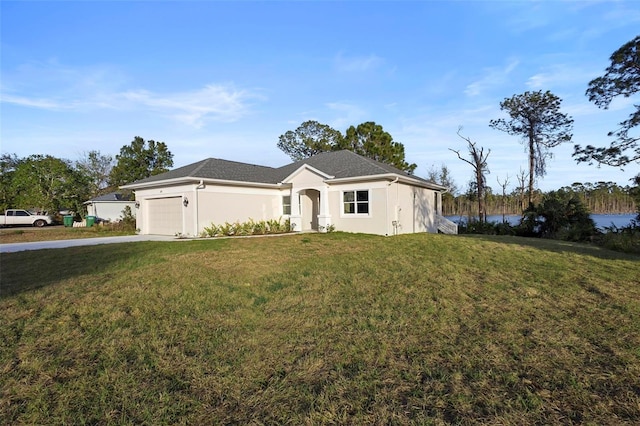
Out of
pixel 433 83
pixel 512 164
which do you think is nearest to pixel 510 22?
pixel 433 83

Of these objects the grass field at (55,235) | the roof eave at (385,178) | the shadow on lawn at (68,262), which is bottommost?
the shadow on lawn at (68,262)

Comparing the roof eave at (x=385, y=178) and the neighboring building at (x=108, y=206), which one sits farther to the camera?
the neighboring building at (x=108, y=206)

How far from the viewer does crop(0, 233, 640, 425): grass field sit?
269 cm

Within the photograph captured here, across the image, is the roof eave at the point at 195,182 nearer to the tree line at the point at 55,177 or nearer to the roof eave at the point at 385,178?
the roof eave at the point at 385,178

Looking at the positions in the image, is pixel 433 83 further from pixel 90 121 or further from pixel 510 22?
pixel 90 121

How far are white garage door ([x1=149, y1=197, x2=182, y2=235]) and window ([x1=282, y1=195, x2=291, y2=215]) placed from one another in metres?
5.51

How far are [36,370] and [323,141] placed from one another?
104 feet

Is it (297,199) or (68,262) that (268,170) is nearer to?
(297,199)

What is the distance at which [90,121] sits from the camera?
1777cm

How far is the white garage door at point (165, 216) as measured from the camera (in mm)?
16188

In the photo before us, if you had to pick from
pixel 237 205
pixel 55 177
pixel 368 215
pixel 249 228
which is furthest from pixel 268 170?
pixel 55 177

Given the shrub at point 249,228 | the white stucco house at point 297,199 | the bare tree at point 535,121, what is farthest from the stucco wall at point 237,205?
the bare tree at point 535,121

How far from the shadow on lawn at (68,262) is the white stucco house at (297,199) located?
4.16 m

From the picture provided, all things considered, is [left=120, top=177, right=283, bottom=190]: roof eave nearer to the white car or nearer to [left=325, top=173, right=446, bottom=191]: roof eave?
[left=325, top=173, right=446, bottom=191]: roof eave
